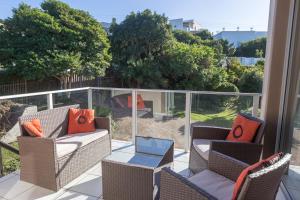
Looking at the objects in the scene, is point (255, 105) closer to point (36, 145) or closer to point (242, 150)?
point (242, 150)

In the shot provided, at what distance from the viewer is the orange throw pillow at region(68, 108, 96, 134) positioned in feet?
11.5

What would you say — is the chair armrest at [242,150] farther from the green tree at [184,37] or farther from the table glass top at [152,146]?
the green tree at [184,37]

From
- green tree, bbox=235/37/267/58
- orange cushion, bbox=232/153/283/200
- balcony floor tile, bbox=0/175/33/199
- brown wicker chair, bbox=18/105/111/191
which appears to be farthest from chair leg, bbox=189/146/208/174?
green tree, bbox=235/37/267/58

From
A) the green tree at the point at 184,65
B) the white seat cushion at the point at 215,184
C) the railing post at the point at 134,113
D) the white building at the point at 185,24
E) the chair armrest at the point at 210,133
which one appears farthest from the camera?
the white building at the point at 185,24

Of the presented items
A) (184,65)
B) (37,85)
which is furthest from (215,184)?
(184,65)

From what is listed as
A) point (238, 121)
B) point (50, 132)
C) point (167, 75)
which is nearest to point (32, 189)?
point (50, 132)

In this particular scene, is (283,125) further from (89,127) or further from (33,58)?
(33,58)

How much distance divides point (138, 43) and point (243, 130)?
11.1m

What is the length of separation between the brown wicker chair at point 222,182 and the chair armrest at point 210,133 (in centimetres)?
90

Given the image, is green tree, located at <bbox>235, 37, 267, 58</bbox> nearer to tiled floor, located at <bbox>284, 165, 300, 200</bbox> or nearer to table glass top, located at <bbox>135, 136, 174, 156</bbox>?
tiled floor, located at <bbox>284, 165, 300, 200</bbox>

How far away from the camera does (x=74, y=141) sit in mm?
3029

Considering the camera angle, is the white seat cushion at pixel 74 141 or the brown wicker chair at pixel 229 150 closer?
the brown wicker chair at pixel 229 150

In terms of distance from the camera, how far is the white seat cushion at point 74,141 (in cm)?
277

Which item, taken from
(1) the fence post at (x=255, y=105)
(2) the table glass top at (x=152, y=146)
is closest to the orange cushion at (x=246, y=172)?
(2) the table glass top at (x=152, y=146)
